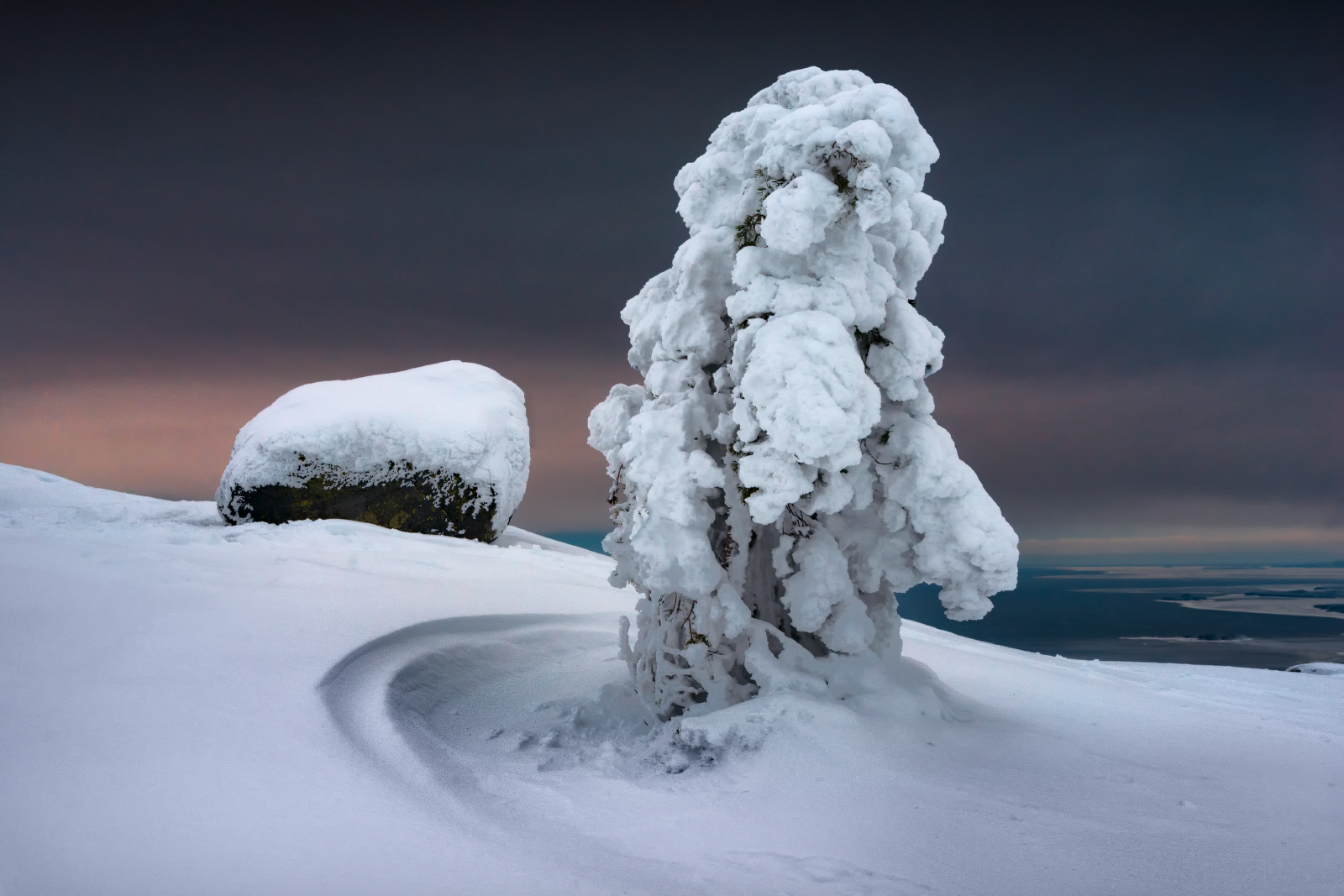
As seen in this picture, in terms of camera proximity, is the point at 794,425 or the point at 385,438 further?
the point at 385,438

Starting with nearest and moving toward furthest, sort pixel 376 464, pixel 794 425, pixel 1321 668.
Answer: pixel 794 425, pixel 1321 668, pixel 376 464

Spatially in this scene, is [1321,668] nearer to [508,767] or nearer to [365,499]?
[508,767]

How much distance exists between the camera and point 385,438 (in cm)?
1240

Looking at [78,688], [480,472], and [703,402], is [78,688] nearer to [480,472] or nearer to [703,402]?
[703,402]

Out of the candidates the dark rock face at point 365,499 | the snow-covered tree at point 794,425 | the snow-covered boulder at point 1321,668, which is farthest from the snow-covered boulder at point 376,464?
the snow-covered boulder at point 1321,668

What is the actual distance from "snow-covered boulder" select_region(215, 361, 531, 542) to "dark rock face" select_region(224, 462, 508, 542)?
0.04 feet

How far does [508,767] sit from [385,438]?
8429mm

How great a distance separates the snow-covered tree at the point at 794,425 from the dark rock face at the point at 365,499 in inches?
288

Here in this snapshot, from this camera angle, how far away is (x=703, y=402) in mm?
5480

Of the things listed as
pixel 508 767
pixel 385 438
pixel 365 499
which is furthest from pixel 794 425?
pixel 365 499

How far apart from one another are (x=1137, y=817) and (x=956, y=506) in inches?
72.7

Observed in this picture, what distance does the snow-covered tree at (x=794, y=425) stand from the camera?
16.1ft

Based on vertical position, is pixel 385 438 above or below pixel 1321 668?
above

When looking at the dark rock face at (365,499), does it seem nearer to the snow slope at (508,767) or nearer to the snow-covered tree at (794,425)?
the snow slope at (508,767)
